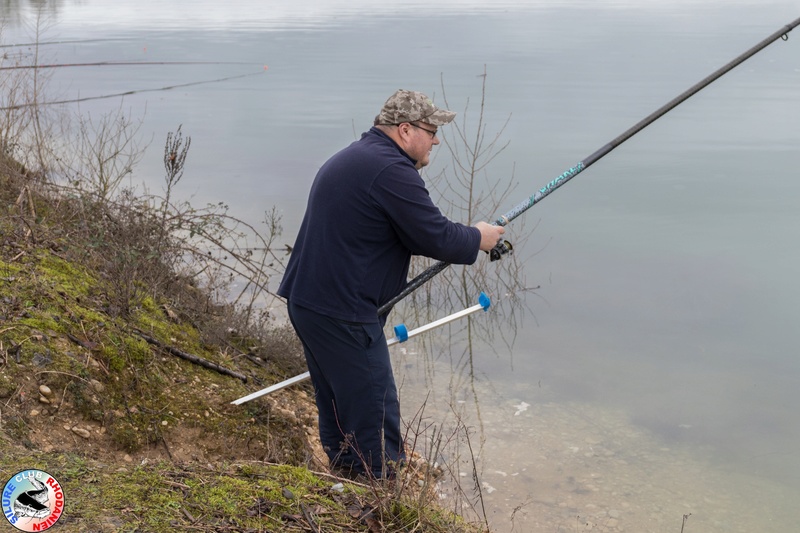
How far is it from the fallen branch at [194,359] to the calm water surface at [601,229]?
1.60 metres

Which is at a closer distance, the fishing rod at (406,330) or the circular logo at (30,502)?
the circular logo at (30,502)

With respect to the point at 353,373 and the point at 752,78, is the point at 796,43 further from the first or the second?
the point at 353,373

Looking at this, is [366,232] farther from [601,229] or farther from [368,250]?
[601,229]

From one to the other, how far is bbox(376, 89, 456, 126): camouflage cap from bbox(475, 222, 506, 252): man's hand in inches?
20.0

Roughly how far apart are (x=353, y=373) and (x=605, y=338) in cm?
488

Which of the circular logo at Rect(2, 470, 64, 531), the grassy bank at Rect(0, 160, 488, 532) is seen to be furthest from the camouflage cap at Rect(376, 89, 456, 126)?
the circular logo at Rect(2, 470, 64, 531)

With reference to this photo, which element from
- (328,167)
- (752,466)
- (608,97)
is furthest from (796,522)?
(608,97)

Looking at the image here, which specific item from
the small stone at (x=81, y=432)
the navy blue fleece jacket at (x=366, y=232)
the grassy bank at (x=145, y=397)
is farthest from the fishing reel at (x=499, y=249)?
the small stone at (x=81, y=432)

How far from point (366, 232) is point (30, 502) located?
1.63 metres

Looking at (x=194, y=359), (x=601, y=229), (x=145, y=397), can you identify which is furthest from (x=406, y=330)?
(x=601, y=229)

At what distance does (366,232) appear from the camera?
3.79 metres

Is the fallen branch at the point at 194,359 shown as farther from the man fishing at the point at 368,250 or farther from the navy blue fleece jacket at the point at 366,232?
the navy blue fleece jacket at the point at 366,232

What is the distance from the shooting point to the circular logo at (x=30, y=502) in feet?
8.90

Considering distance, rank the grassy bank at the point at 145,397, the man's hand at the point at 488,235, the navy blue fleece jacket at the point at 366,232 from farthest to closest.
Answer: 1. the man's hand at the point at 488,235
2. the navy blue fleece jacket at the point at 366,232
3. the grassy bank at the point at 145,397
